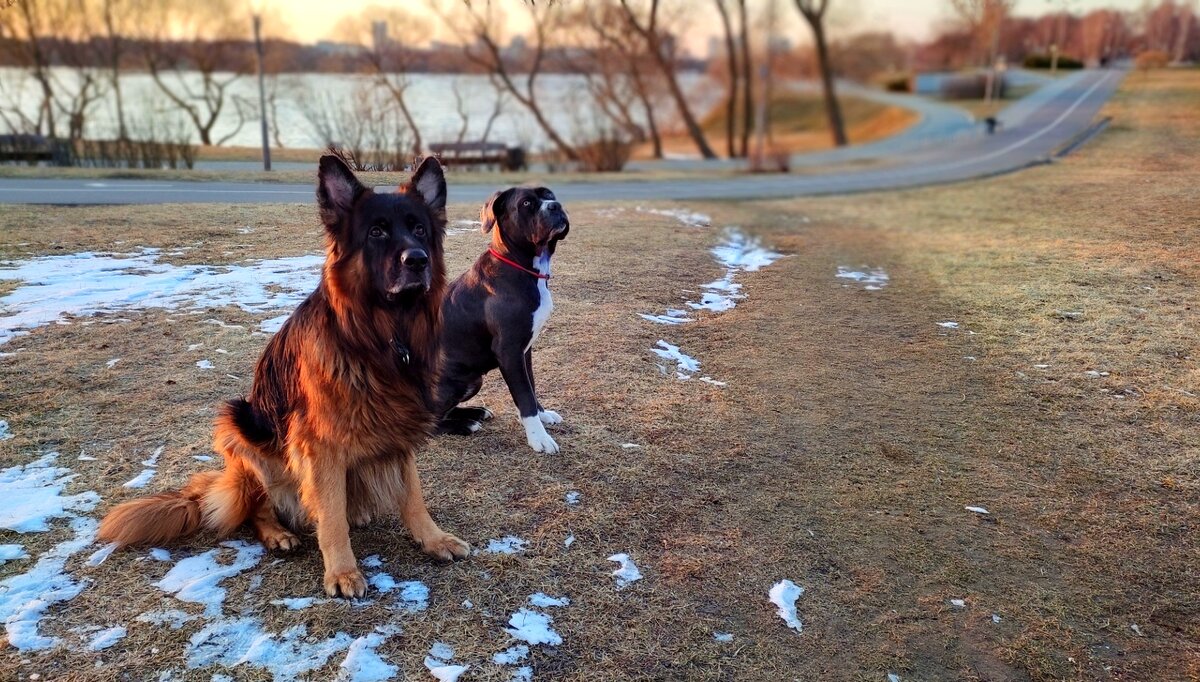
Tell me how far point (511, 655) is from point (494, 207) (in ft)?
9.36

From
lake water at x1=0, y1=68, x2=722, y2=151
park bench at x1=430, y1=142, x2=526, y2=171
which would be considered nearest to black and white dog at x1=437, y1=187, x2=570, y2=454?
lake water at x1=0, y1=68, x2=722, y2=151

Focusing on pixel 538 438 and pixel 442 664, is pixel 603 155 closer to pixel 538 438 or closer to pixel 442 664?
pixel 538 438

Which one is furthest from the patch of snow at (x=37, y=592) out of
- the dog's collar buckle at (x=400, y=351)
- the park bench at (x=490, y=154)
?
Answer: the park bench at (x=490, y=154)

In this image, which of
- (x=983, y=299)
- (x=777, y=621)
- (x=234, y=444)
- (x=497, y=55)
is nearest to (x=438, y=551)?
(x=234, y=444)

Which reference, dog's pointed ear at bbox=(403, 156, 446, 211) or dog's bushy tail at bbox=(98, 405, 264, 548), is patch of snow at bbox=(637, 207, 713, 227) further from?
dog's bushy tail at bbox=(98, 405, 264, 548)

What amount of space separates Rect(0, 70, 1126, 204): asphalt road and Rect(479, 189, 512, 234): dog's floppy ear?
1863mm

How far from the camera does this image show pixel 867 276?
10.5m

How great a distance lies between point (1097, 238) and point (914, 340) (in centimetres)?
666

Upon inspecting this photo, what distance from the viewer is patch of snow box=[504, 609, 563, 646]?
3.16 metres

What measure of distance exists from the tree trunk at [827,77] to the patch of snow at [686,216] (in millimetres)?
30670

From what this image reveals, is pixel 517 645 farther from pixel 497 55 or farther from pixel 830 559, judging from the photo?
pixel 497 55

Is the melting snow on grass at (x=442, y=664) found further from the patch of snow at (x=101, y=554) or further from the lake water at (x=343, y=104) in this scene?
the lake water at (x=343, y=104)

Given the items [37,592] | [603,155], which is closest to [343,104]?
A: [603,155]

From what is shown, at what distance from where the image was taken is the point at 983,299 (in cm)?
910
